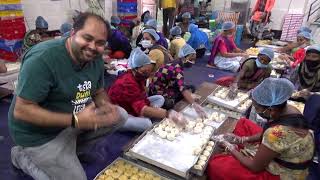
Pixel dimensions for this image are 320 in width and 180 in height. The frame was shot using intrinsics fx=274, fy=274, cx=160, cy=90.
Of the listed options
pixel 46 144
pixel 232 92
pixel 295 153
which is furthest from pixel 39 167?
pixel 232 92

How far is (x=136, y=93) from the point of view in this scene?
2428 mm

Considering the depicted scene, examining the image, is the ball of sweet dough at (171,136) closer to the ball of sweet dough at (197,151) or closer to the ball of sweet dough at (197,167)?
the ball of sweet dough at (197,151)

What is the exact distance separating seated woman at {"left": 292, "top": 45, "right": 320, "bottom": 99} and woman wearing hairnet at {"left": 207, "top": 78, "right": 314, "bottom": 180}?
66.8 inches

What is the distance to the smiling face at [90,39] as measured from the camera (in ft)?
4.76

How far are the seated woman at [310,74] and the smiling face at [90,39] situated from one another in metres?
2.50

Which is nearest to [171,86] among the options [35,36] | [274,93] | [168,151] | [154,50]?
[154,50]

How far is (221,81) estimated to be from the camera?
381 centimetres

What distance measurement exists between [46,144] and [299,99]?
2682 millimetres

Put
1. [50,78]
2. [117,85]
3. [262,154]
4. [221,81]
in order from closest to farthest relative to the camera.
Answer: [50,78], [262,154], [117,85], [221,81]

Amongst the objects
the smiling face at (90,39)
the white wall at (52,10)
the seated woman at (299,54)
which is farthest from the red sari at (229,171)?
the white wall at (52,10)

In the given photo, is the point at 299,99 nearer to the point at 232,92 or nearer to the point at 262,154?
the point at 232,92

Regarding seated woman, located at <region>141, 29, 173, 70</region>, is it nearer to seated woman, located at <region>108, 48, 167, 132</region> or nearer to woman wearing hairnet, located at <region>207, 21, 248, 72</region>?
seated woman, located at <region>108, 48, 167, 132</region>

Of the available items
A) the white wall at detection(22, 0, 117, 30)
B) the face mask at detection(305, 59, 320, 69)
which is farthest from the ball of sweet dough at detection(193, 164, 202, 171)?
the white wall at detection(22, 0, 117, 30)

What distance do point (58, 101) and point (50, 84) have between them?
16 cm
